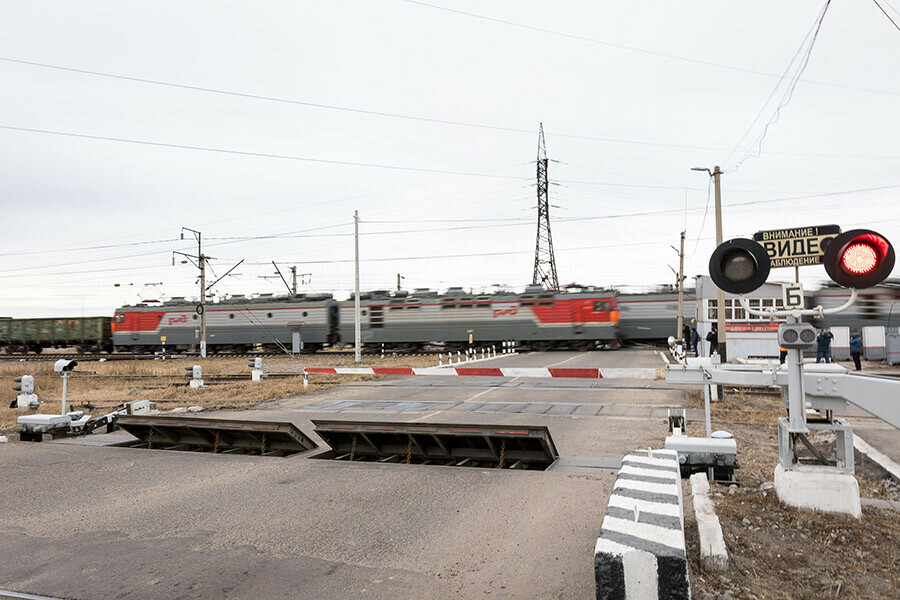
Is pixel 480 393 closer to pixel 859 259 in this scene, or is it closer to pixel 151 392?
pixel 151 392

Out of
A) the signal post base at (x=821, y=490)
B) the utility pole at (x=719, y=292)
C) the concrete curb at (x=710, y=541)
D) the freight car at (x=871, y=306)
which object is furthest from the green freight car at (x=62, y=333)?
the signal post base at (x=821, y=490)

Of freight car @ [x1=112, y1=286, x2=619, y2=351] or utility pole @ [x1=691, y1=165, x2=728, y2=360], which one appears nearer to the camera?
utility pole @ [x1=691, y1=165, x2=728, y2=360]

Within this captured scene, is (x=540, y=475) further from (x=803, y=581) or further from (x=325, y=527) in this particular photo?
(x=803, y=581)

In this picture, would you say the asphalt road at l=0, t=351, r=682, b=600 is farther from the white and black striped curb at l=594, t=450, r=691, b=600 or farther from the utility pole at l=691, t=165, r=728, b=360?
the utility pole at l=691, t=165, r=728, b=360

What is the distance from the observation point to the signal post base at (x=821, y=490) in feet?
17.2

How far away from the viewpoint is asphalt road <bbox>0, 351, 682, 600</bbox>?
4.56 metres

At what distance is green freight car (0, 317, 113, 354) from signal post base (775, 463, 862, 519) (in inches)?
2104

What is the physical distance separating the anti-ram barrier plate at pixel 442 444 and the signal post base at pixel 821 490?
9.89 feet

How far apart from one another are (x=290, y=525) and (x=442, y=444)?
9.76 ft

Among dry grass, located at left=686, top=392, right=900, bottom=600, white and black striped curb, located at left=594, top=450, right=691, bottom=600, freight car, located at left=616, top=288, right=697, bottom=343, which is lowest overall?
dry grass, located at left=686, top=392, right=900, bottom=600

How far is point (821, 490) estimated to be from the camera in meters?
5.36

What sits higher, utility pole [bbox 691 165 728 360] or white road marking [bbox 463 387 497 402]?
utility pole [bbox 691 165 728 360]

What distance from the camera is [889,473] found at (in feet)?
24.8

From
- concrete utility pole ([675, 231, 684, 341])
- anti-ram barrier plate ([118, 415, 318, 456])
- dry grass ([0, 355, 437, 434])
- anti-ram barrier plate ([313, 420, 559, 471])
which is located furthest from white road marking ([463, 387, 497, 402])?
concrete utility pole ([675, 231, 684, 341])
